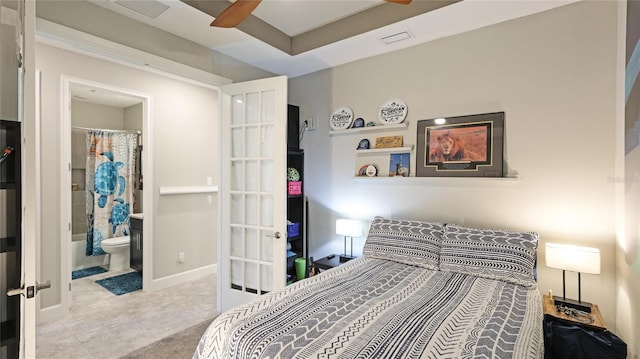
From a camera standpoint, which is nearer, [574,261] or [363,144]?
[574,261]

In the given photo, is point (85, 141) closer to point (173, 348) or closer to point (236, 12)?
point (173, 348)

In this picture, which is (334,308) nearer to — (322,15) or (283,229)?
(283,229)

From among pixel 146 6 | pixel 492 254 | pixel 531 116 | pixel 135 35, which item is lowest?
pixel 492 254

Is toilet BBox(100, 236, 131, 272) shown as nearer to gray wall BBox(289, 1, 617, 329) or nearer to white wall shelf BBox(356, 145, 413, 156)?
gray wall BBox(289, 1, 617, 329)

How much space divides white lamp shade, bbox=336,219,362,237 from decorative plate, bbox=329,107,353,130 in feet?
3.39

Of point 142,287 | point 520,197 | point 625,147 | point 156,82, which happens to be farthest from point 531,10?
point 142,287

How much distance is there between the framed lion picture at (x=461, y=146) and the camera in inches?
97.6

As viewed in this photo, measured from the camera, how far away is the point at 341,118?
3.34 meters

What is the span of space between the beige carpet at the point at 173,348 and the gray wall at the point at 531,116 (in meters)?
1.76

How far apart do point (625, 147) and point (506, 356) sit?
5.27 feet

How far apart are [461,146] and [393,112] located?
0.73m

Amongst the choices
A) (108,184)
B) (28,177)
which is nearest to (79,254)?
(108,184)

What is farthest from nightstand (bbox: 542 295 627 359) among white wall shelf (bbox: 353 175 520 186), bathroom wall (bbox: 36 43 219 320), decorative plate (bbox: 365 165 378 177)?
bathroom wall (bbox: 36 43 219 320)

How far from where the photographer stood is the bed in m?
1.27
